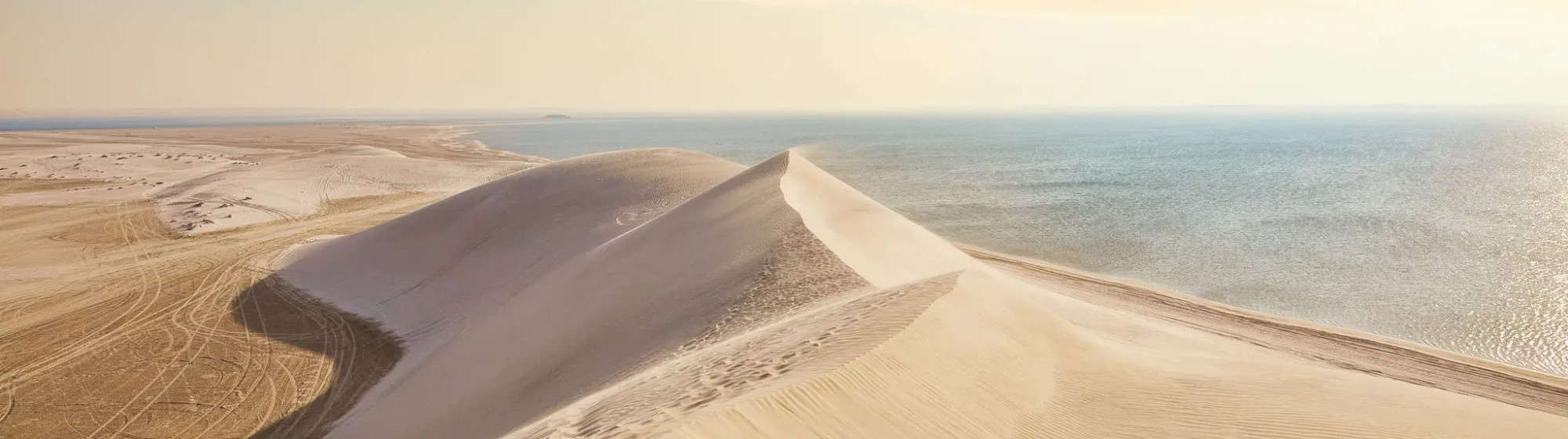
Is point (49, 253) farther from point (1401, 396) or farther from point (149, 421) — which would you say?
point (1401, 396)

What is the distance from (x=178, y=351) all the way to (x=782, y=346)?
42.2 ft

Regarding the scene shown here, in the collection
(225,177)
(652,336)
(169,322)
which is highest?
(225,177)

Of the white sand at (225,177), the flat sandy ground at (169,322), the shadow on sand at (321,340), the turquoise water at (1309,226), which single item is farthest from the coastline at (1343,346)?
the white sand at (225,177)

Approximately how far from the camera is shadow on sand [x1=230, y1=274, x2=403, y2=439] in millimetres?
11430

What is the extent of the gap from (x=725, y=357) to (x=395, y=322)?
37.2ft

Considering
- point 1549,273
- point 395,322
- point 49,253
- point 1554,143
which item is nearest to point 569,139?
point 49,253

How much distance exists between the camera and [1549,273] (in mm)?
19531

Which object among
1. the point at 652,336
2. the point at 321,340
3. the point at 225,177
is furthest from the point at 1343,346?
the point at 225,177

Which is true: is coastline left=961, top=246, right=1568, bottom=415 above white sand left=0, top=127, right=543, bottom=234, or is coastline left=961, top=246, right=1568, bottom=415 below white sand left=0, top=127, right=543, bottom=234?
below

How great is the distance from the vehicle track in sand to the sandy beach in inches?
2.8

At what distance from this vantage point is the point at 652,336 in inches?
413

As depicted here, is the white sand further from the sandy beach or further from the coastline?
the coastline

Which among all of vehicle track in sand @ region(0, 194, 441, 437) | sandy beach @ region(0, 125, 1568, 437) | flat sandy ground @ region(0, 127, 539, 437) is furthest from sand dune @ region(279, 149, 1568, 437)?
flat sandy ground @ region(0, 127, 539, 437)

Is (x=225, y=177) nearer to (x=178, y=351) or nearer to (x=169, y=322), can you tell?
(x=169, y=322)
